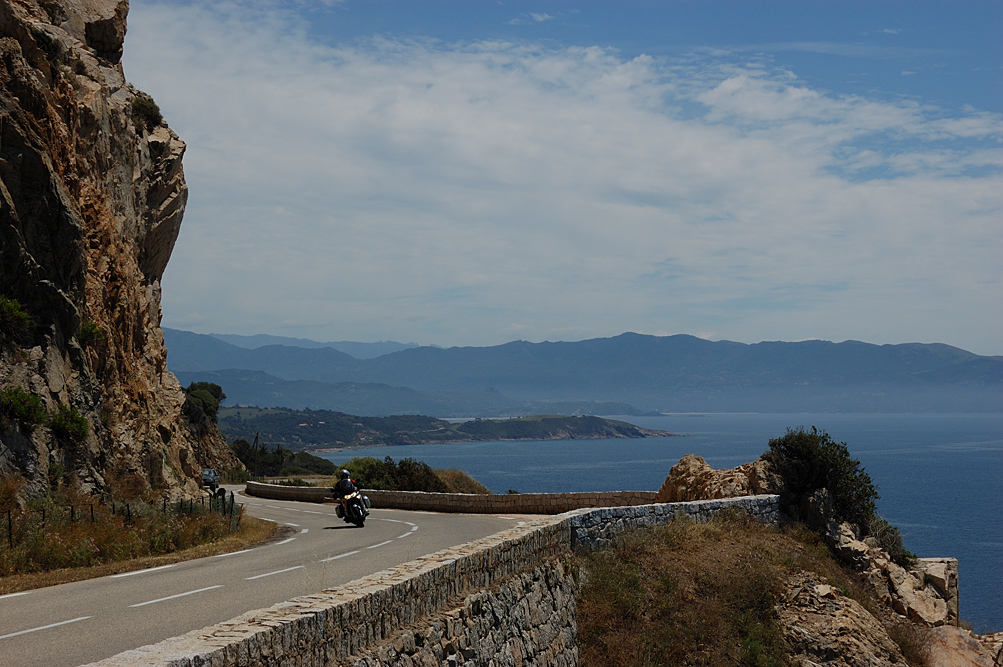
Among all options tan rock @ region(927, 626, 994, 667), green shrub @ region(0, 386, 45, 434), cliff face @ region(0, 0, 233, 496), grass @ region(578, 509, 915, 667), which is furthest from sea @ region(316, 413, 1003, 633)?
green shrub @ region(0, 386, 45, 434)

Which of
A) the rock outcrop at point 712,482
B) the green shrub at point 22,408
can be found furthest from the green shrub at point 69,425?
the rock outcrop at point 712,482

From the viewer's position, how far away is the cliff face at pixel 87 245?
19078 millimetres

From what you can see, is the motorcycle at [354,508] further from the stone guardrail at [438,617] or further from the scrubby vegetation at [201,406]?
the scrubby vegetation at [201,406]

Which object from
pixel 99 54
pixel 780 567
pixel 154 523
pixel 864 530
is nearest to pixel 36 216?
pixel 154 523

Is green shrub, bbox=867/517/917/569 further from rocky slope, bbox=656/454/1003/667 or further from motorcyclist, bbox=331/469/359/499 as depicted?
motorcyclist, bbox=331/469/359/499

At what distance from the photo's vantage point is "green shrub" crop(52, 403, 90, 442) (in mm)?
18844

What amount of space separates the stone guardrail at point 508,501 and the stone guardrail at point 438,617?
24.5ft

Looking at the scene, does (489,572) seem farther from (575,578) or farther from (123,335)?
(123,335)

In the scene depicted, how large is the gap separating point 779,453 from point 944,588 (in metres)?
5.45

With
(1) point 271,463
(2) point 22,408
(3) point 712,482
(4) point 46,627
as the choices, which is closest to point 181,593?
(4) point 46,627

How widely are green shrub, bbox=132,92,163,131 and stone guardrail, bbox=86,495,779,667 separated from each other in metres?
25.8

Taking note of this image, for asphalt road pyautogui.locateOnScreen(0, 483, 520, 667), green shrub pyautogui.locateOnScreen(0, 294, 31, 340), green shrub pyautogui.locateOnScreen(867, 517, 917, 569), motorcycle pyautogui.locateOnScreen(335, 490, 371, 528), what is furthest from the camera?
motorcycle pyautogui.locateOnScreen(335, 490, 371, 528)

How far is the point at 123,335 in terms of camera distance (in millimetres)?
26609

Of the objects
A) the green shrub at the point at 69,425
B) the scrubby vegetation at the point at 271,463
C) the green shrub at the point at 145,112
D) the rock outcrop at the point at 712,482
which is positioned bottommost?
the scrubby vegetation at the point at 271,463
